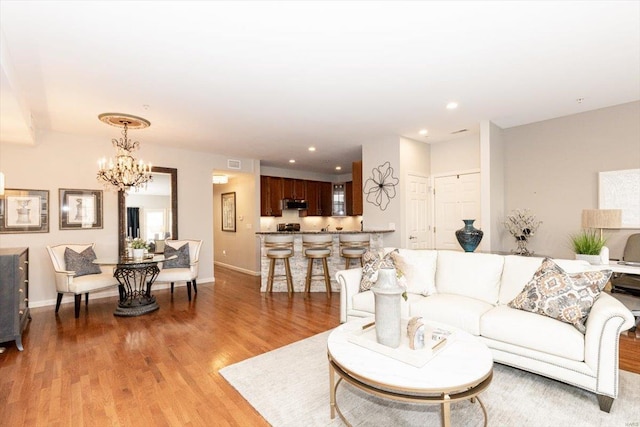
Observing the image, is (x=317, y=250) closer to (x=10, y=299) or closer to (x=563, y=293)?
(x=563, y=293)

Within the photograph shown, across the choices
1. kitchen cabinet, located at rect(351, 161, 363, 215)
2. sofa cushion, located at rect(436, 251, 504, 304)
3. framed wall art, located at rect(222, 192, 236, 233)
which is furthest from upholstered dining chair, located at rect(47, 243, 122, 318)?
sofa cushion, located at rect(436, 251, 504, 304)

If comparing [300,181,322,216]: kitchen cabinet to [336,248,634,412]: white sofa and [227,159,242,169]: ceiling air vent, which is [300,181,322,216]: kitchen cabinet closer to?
[227,159,242,169]: ceiling air vent

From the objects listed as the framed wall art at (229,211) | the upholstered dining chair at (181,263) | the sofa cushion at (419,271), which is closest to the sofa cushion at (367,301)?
the sofa cushion at (419,271)

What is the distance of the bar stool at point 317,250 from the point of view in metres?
5.14

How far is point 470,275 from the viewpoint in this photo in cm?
315

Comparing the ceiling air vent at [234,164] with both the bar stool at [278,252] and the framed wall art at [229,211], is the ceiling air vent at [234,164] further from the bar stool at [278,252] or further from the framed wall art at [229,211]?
the bar stool at [278,252]

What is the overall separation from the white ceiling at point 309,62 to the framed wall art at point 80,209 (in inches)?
39.8

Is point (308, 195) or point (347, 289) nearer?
point (347, 289)

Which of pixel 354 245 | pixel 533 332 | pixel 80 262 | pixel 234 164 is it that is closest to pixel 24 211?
pixel 80 262

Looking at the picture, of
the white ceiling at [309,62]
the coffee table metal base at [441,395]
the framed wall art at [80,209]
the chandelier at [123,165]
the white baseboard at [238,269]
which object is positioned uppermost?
the white ceiling at [309,62]

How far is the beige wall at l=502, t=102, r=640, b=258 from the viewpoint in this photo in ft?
13.2

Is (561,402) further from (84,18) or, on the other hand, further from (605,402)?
(84,18)

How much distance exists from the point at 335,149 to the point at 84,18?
452 centimetres

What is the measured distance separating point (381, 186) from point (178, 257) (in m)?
3.75
